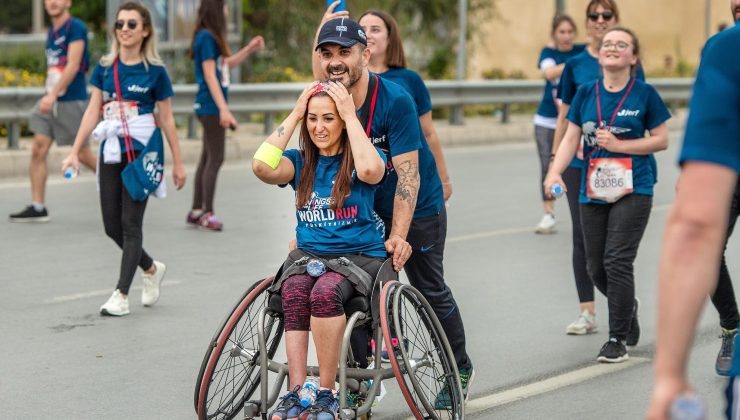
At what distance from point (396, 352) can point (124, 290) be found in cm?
320

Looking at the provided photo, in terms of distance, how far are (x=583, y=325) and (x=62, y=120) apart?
5.77 meters

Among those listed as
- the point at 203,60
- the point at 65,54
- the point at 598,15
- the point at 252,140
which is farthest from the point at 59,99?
the point at 252,140

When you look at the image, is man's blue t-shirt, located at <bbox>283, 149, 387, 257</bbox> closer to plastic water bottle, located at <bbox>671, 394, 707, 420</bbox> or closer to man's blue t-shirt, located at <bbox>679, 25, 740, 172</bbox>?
man's blue t-shirt, located at <bbox>679, 25, 740, 172</bbox>

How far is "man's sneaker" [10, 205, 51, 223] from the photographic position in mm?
11352

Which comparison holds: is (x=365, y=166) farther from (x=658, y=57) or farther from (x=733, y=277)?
(x=658, y=57)

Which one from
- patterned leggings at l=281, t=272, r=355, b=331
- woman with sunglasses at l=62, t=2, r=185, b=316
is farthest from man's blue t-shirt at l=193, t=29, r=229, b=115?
patterned leggings at l=281, t=272, r=355, b=331

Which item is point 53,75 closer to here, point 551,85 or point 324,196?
point 551,85

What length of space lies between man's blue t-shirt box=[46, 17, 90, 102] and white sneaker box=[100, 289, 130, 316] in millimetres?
4176

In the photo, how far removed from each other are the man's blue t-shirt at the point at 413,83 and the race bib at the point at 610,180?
939 mm

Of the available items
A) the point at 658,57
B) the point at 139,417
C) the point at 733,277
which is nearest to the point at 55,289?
the point at 139,417

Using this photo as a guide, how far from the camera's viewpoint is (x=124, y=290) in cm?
785

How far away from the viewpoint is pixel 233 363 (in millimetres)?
5277

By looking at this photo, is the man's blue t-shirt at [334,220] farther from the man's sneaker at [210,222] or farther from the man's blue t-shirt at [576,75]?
the man's sneaker at [210,222]

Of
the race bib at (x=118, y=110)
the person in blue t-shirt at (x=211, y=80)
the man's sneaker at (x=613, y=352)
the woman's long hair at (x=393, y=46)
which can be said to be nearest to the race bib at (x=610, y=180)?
the man's sneaker at (x=613, y=352)
